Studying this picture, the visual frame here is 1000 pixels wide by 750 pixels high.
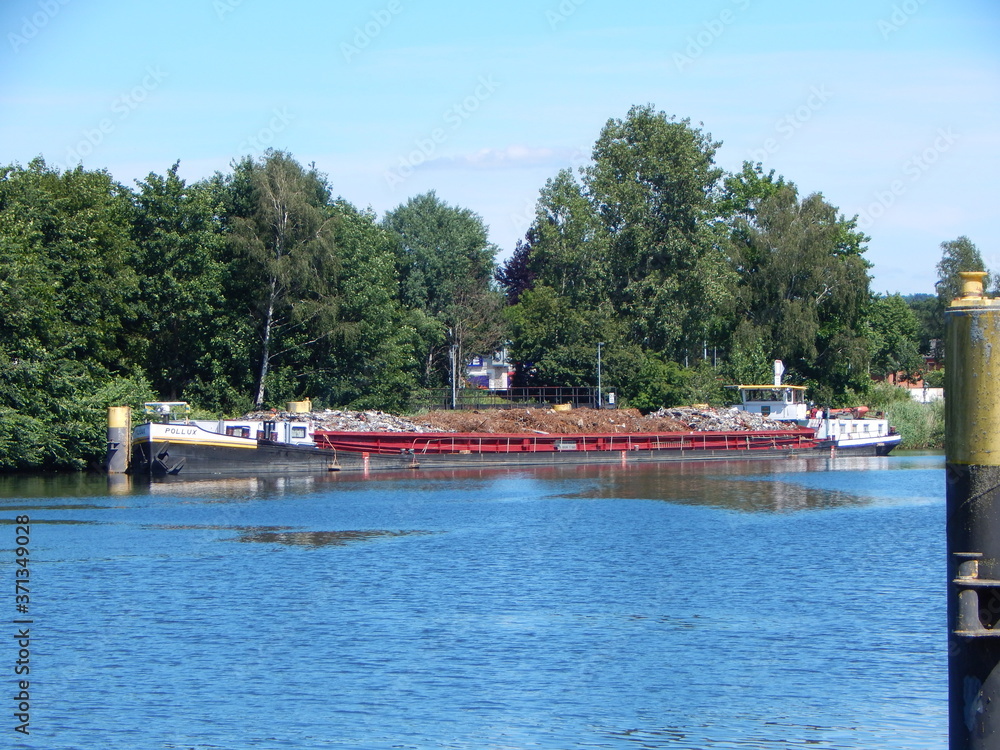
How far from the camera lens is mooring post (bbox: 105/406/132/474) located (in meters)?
49.3

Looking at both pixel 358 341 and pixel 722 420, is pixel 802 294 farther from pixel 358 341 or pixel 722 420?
pixel 358 341

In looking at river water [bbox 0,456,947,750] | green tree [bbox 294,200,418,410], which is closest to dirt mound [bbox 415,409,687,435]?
green tree [bbox 294,200,418,410]

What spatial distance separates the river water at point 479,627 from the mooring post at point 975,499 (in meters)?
7.98

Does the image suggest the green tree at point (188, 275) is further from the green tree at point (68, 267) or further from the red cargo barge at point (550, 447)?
the red cargo barge at point (550, 447)

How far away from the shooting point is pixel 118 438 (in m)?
49.5

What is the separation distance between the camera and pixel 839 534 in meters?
31.9

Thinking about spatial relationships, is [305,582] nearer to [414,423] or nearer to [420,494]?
[420,494]

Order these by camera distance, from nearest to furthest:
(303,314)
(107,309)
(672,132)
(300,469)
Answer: (300,469) → (107,309) → (303,314) → (672,132)

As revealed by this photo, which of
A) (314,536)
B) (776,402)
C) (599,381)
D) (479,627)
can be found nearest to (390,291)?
(599,381)

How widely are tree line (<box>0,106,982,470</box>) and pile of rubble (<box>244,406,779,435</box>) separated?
4.41 m

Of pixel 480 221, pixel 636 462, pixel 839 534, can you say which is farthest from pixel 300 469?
pixel 480 221

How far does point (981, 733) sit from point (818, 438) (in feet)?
200

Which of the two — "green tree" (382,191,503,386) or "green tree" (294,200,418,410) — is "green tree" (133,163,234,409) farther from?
"green tree" (382,191,503,386)

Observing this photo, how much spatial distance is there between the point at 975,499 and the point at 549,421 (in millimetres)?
58085
